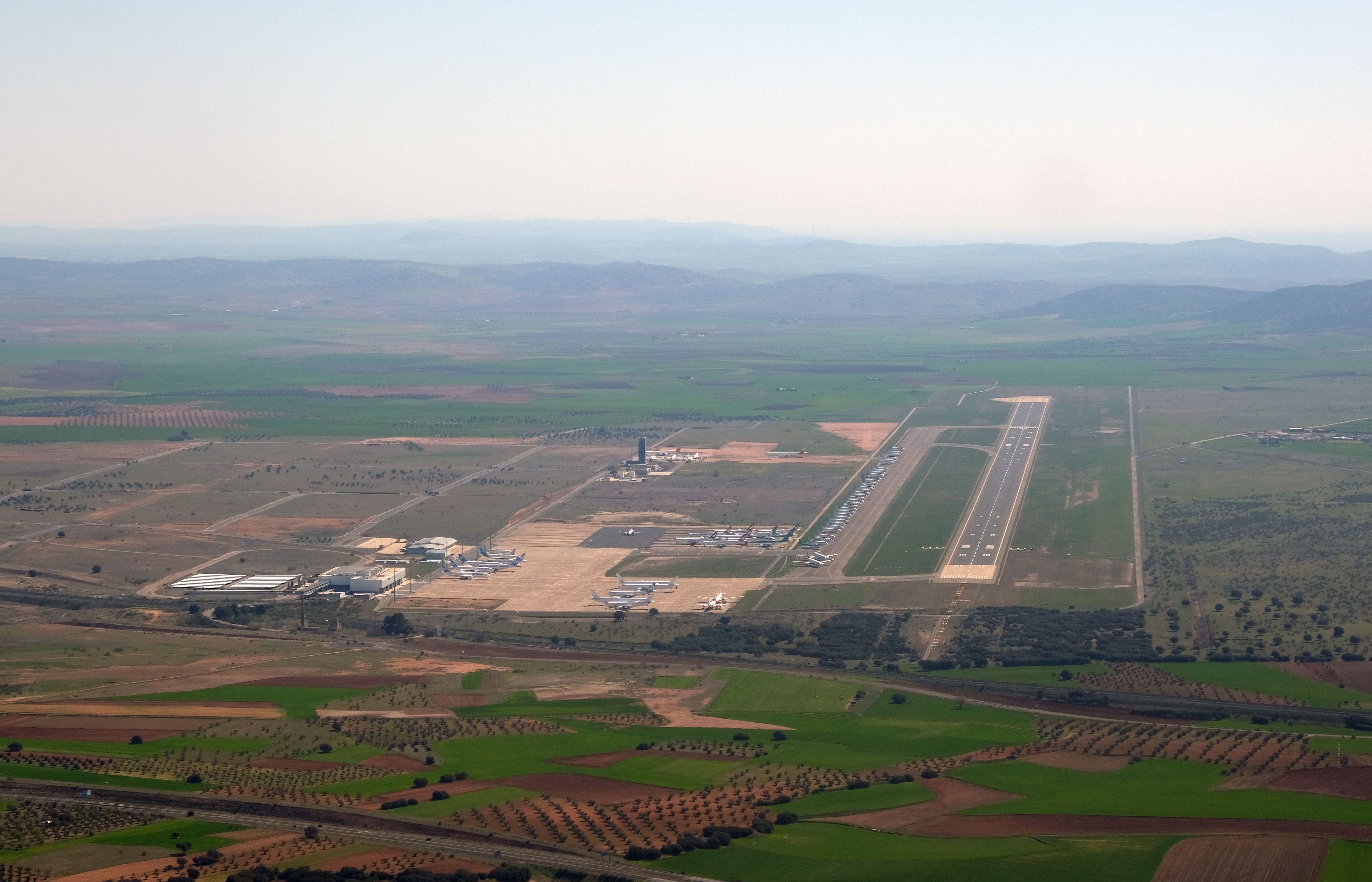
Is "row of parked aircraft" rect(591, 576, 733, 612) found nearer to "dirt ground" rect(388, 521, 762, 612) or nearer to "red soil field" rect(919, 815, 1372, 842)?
"dirt ground" rect(388, 521, 762, 612)

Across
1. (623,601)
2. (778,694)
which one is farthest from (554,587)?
(778,694)

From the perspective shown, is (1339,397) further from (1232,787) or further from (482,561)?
(1232,787)

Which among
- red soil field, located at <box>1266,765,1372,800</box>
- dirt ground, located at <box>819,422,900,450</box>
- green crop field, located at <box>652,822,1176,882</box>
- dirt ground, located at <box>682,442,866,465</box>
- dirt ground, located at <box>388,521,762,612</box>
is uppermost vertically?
dirt ground, located at <box>819,422,900,450</box>

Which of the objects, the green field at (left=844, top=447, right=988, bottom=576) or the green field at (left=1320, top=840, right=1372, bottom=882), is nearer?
the green field at (left=1320, top=840, right=1372, bottom=882)

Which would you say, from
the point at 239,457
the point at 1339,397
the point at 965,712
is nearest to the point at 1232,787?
the point at 965,712

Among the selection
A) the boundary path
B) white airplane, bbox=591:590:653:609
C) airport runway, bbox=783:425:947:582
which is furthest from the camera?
airport runway, bbox=783:425:947:582

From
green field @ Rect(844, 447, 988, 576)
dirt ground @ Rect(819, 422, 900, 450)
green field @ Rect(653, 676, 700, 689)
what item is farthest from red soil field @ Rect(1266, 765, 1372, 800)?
dirt ground @ Rect(819, 422, 900, 450)

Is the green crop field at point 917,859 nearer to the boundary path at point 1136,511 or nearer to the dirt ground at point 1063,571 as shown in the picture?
the boundary path at point 1136,511
